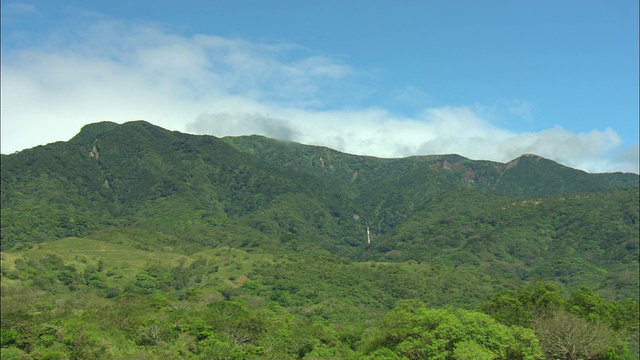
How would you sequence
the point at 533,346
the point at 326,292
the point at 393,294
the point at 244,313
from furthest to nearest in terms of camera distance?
1. the point at 393,294
2. the point at 326,292
3. the point at 244,313
4. the point at 533,346

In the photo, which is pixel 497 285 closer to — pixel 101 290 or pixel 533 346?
pixel 101 290

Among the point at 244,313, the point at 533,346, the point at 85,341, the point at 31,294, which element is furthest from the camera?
the point at 31,294

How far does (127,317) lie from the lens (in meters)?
82.9

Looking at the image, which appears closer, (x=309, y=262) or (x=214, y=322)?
(x=214, y=322)

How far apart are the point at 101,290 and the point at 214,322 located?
218 feet

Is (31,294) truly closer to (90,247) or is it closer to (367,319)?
(90,247)

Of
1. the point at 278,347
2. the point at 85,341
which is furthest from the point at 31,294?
the point at 278,347

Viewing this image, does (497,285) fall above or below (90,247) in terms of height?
below

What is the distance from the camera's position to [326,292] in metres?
160

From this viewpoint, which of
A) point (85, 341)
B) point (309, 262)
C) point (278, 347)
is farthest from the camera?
A: point (309, 262)

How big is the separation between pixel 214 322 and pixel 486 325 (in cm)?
4228

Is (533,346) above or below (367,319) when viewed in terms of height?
above

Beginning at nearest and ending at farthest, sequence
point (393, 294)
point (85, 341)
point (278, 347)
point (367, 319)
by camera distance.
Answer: point (85, 341)
point (278, 347)
point (367, 319)
point (393, 294)

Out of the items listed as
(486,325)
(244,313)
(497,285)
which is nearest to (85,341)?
(244,313)
